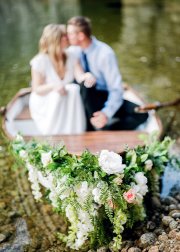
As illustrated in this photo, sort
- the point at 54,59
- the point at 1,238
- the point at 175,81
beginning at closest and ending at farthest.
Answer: the point at 1,238
the point at 54,59
the point at 175,81

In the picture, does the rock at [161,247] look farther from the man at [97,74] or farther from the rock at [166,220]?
the man at [97,74]

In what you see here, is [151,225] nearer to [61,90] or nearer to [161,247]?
[161,247]

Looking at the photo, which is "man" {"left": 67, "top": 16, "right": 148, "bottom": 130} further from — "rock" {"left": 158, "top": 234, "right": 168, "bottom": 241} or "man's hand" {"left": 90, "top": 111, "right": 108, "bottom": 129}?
"rock" {"left": 158, "top": 234, "right": 168, "bottom": 241}

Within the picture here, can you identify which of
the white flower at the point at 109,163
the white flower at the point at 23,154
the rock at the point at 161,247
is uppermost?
the white flower at the point at 109,163

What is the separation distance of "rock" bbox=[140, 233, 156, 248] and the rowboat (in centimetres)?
87

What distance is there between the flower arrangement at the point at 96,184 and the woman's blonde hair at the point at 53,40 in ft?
4.76

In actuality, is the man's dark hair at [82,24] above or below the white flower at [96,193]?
above

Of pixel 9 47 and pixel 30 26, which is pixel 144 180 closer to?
pixel 9 47

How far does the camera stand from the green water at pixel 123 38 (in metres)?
8.88

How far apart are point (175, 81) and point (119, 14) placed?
896 centimetres

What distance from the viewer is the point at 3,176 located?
18.0ft

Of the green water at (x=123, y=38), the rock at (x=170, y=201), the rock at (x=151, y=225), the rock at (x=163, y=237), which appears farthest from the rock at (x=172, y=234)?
the green water at (x=123, y=38)

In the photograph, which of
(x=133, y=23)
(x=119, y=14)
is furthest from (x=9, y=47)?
(x=119, y=14)

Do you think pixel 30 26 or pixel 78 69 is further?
pixel 30 26
